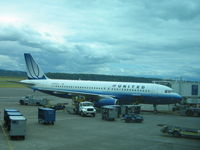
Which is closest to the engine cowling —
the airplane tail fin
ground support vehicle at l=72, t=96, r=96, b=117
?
ground support vehicle at l=72, t=96, r=96, b=117

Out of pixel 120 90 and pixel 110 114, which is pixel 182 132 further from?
pixel 120 90

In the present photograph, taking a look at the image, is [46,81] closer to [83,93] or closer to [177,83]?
[83,93]

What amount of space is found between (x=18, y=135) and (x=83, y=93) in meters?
25.7

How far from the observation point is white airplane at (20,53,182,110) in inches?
1671

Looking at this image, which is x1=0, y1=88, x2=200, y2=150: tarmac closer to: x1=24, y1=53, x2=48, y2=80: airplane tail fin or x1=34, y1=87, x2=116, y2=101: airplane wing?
x1=34, y1=87, x2=116, y2=101: airplane wing

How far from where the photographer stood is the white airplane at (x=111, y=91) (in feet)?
139

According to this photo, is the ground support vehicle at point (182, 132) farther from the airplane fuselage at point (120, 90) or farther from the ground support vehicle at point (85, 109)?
the airplane fuselage at point (120, 90)

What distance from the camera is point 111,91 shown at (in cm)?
4541

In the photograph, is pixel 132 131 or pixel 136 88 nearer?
pixel 132 131

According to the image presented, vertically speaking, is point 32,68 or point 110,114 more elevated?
point 32,68

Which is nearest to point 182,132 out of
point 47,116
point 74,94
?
point 47,116

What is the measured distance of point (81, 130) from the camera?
1025 inches

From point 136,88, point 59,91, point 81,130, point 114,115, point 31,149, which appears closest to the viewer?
point 31,149

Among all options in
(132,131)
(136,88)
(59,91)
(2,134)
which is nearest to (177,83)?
(136,88)
